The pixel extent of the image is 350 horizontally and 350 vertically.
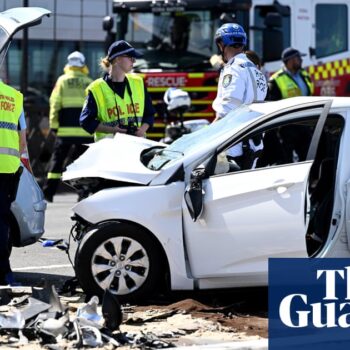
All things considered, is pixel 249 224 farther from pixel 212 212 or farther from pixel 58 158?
pixel 58 158

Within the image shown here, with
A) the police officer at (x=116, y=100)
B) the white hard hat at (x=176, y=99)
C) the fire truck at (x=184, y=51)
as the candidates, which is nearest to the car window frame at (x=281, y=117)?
the police officer at (x=116, y=100)

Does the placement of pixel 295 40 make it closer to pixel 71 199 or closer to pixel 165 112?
pixel 165 112

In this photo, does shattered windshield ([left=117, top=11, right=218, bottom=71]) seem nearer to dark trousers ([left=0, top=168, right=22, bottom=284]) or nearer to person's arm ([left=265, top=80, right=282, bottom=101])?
person's arm ([left=265, top=80, right=282, bottom=101])

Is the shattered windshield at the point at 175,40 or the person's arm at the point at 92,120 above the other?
the shattered windshield at the point at 175,40

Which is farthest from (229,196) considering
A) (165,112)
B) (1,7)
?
(1,7)

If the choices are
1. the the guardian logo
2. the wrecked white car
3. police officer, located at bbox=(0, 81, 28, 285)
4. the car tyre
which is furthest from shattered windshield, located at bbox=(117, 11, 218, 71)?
the the guardian logo

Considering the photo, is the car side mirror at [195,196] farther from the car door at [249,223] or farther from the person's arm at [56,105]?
the person's arm at [56,105]

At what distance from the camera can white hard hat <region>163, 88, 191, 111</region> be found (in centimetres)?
1543

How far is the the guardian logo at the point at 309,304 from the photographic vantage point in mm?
6758

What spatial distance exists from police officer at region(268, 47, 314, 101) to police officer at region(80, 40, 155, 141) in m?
4.81

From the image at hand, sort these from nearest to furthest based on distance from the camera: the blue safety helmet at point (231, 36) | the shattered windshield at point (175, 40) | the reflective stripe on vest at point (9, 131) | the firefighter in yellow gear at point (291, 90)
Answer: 1. the reflective stripe on vest at point (9, 131)
2. the blue safety helmet at point (231, 36)
3. the firefighter in yellow gear at point (291, 90)
4. the shattered windshield at point (175, 40)

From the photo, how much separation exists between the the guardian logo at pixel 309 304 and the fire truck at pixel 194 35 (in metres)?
8.54

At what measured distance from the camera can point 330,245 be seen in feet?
25.5

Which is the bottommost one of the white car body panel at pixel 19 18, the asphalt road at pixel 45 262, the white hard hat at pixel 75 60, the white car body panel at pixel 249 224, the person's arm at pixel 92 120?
the asphalt road at pixel 45 262
